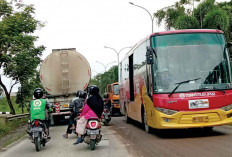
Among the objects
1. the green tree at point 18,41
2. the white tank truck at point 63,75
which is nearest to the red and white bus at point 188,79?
the white tank truck at point 63,75

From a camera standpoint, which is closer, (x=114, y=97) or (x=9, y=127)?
(x=9, y=127)

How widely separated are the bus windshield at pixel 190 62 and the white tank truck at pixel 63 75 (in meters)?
8.21

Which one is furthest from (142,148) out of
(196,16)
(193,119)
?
(196,16)

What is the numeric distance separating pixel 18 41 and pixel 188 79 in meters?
12.5

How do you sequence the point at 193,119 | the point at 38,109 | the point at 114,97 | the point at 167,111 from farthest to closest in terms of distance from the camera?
the point at 114,97
the point at 167,111
the point at 193,119
the point at 38,109

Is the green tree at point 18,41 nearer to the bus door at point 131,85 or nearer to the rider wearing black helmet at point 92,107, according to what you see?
the bus door at point 131,85

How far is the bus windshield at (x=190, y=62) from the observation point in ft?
37.5

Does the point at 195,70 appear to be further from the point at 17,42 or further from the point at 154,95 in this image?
the point at 17,42

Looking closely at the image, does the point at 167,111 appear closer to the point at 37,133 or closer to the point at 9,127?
the point at 37,133

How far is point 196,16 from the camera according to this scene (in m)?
39.8

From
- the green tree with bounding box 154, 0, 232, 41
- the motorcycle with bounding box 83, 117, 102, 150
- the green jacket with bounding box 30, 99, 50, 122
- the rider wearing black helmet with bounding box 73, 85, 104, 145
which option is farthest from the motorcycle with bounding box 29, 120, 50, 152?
the green tree with bounding box 154, 0, 232, 41

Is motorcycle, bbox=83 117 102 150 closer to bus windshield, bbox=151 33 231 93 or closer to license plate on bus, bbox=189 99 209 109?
bus windshield, bbox=151 33 231 93

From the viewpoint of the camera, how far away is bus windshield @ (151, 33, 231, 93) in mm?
11438

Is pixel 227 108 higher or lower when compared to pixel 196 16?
lower
